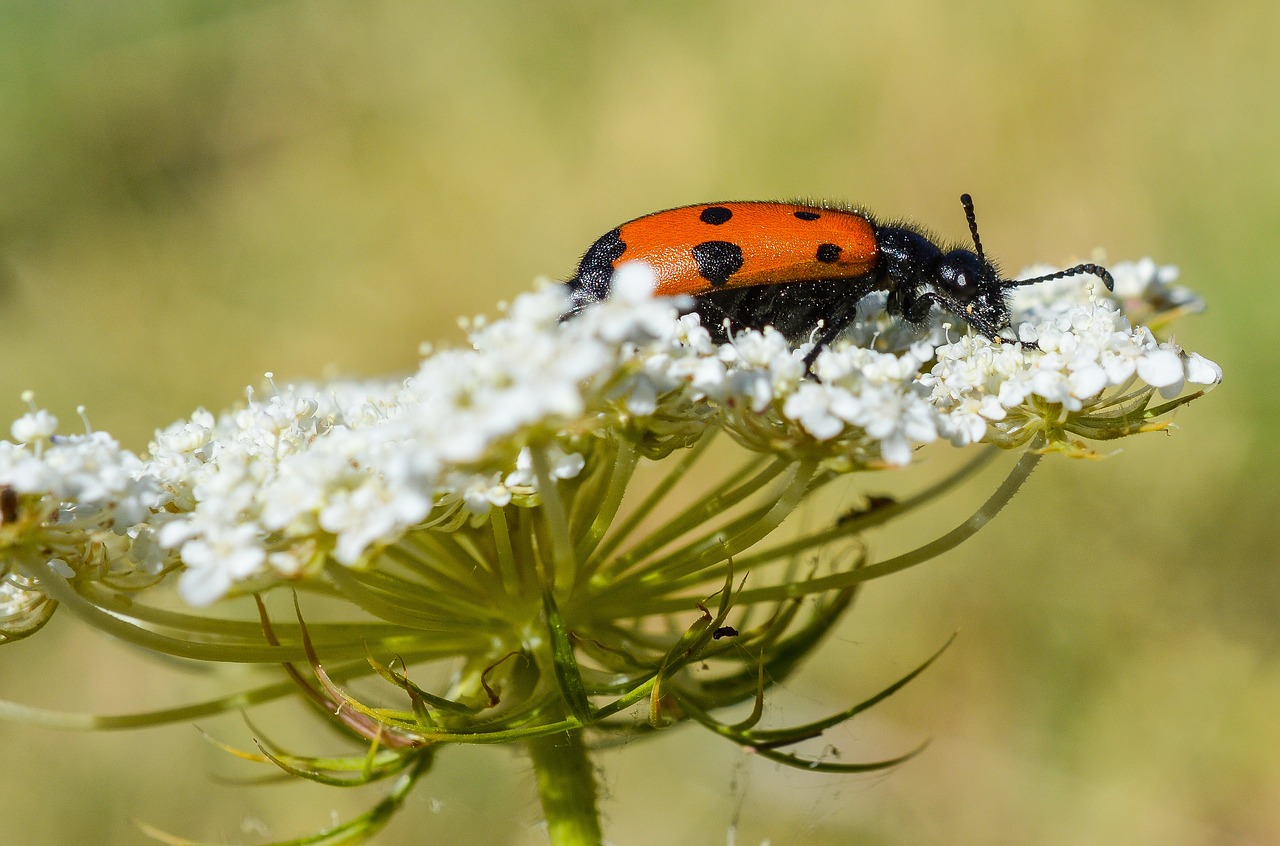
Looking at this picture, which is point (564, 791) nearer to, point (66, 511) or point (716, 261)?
point (66, 511)

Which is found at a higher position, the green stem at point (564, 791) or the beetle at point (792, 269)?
the beetle at point (792, 269)

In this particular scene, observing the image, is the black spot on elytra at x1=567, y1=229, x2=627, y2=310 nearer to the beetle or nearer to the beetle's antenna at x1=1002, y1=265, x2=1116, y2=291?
the beetle

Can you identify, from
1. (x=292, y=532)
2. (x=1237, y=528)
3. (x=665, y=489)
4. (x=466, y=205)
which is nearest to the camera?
(x=292, y=532)

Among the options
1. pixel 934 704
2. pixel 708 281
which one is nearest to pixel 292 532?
pixel 708 281

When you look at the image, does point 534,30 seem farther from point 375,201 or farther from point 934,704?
point 934,704

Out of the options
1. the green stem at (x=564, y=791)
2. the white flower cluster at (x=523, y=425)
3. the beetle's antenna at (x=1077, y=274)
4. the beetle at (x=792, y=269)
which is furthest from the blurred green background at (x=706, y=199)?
Result: the beetle's antenna at (x=1077, y=274)

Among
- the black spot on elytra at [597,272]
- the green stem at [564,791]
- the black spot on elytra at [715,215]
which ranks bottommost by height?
the green stem at [564,791]

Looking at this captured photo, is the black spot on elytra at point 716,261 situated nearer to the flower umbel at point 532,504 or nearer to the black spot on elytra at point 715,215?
the black spot on elytra at point 715,215

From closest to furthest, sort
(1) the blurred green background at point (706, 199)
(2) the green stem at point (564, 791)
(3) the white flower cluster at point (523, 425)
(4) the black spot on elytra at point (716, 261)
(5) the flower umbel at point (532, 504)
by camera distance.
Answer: (3) the white flower cluster at point (523, 425) → (5) the flower umbel at point (532, 504) → (2) the green stem at point (564, 791) → (4) the black spot on elytra at point (716, 261) → (1) the blurred green background at point (706, 199)
